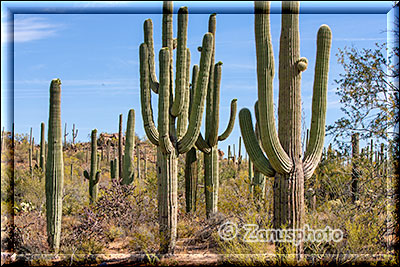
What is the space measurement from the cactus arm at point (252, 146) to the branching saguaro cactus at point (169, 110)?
4.54ft

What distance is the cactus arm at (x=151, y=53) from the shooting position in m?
9.44

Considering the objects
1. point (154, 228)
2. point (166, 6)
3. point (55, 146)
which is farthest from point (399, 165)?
point (55, 146)

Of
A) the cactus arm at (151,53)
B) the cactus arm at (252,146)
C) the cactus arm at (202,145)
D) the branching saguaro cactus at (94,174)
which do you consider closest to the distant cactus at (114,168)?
the branching saguaro cactus at (94,174)

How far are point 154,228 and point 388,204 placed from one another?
4773mm

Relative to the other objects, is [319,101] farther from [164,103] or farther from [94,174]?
[94,174]

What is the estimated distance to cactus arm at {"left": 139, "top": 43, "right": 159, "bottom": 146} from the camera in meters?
8.99

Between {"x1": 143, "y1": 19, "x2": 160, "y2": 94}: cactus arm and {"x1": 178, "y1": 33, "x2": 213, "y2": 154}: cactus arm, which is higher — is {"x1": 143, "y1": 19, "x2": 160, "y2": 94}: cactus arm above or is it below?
above

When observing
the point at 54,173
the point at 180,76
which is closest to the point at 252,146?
the point at 180,76

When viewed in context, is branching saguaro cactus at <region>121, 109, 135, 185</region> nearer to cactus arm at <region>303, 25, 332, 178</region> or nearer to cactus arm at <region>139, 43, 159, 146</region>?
cactus arm at <region>139, 43, 159, 146</region>

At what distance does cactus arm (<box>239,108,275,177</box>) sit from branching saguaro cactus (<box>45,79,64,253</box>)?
3.63m

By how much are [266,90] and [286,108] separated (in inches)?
17.8

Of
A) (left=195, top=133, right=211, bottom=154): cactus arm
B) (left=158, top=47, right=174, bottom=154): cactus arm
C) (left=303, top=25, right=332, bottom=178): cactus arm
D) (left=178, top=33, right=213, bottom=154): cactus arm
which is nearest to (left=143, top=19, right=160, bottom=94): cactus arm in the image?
(left=158, top=47, right=174, bottom=154): cactus arm

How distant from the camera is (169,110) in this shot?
9094 millimetres

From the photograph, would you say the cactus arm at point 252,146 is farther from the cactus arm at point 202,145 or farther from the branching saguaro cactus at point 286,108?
the cactus arm at point 202,145
